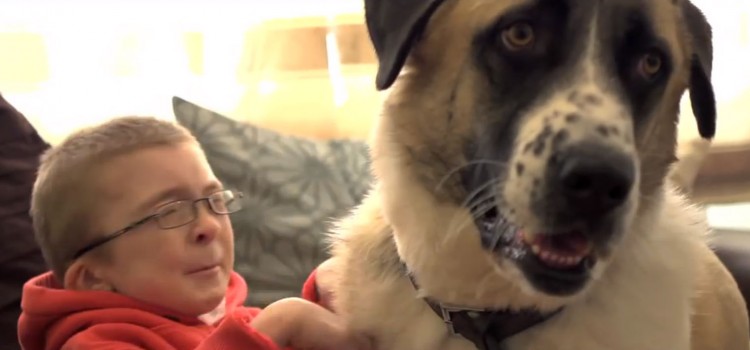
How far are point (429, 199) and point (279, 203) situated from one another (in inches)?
34.2

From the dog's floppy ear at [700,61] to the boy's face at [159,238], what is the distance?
72 centimetres

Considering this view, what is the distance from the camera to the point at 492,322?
3.76ft

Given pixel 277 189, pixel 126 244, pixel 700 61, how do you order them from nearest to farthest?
pixel 700 61 → pixel 126 244 → pixel 277 189

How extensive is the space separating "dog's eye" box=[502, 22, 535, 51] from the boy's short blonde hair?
0.57 m

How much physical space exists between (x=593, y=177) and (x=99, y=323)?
2.44 ft

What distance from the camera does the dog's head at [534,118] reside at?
0.99m

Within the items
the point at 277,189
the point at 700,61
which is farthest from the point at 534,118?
the point at 277,189

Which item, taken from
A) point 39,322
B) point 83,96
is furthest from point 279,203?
point 39,322

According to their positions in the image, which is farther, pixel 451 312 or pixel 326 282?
pixel 326 282

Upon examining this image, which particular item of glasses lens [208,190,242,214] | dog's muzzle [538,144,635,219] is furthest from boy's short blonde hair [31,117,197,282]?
dog's muzzle [538,144,635,219]

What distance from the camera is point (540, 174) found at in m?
0.99

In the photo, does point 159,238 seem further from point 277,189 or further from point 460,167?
point 277,189

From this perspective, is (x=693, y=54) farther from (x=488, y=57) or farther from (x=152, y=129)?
(x=152, y=129)

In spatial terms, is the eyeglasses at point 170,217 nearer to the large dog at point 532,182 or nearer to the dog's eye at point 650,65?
the large dog at point 532,182
